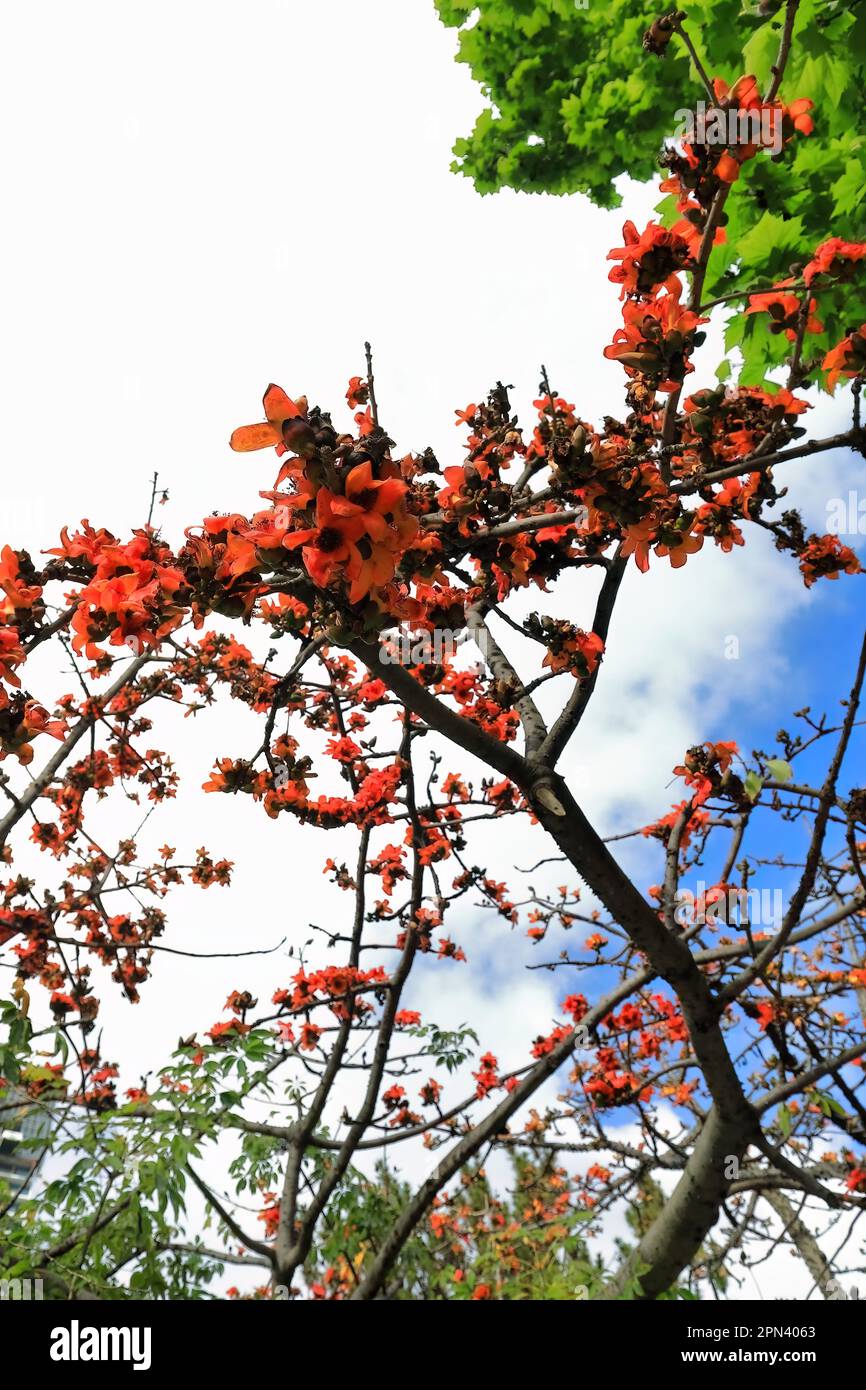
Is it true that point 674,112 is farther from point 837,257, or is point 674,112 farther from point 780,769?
point 780,769

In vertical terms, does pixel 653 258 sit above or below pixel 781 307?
below

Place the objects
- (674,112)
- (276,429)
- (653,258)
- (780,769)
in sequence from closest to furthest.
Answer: (276,429) < (653,258) < (780,769) < (674,112)

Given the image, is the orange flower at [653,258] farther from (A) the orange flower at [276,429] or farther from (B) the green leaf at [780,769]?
(B) the green leaf at [780,769]

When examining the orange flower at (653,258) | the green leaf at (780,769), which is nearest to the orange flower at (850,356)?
the orange flower at (653,258)

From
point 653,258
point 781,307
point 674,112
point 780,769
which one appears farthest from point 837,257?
point 674,112

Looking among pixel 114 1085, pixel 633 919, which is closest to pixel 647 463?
pixel 633 919

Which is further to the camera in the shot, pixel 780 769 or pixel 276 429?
pixel 780 769

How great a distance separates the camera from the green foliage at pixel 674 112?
312cm

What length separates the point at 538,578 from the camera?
8.51ft

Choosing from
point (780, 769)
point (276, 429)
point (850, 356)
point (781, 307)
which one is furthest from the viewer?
point (780, 769)

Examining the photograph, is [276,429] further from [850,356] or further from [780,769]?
[780,769]

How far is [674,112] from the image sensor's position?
4.74 meters

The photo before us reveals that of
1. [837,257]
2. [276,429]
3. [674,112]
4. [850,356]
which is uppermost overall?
[674,112]
